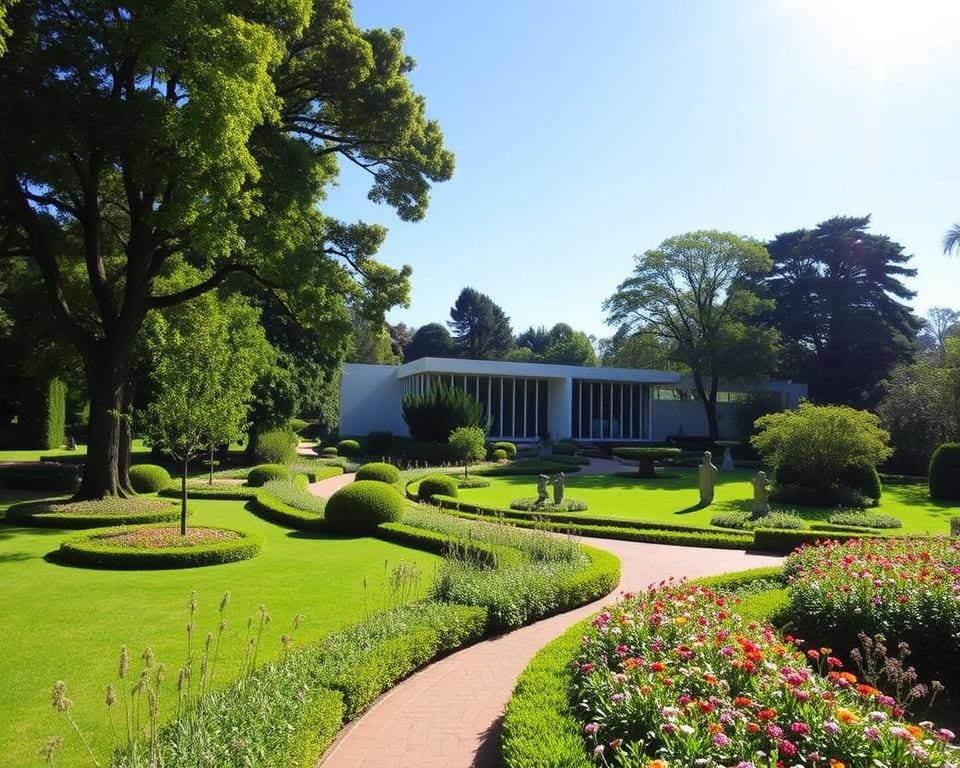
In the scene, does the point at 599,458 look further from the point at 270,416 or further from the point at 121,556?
the point at 121,556

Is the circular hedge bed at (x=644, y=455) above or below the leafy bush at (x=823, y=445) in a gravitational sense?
below

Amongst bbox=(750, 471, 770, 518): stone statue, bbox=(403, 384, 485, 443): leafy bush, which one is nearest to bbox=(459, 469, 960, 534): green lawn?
bbox=(750, 471, 770, 518): stone statue

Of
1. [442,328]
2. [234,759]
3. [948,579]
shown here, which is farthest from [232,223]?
[442,328]

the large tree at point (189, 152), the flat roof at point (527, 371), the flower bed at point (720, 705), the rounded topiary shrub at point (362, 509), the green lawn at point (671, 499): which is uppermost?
the large tree at point (189, 152)

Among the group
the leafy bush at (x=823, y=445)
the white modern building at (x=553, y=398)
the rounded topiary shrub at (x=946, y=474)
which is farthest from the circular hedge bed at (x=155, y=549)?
the white modern building at (x=553, y=398)

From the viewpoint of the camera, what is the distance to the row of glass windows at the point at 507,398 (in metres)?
43.0

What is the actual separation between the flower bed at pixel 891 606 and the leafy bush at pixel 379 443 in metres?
32.8

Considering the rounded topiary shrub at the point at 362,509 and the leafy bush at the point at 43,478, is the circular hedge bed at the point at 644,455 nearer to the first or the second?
the rounded topiary shrub at the point at 362,509

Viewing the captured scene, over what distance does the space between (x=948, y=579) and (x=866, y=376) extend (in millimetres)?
43003

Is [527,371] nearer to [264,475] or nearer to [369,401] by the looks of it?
[369,401]

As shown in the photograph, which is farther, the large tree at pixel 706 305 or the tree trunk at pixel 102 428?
the large tree at pixel 706 305

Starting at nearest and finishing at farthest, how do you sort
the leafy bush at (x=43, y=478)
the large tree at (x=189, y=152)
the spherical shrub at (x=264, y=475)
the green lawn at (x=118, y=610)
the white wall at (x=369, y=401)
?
the green lawn at (x=118, y=610) < the large tree at (x=189, y=152) < the leafy bush at (x=43, y=478) < the spherical shrub at (x=264, y=475) < the white wall at (x=369, y=401)

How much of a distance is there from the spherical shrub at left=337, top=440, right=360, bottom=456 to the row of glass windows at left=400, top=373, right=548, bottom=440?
5.60 m

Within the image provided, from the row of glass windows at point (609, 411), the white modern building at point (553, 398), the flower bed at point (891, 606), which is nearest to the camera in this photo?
the flower bed at point (891, 606)
